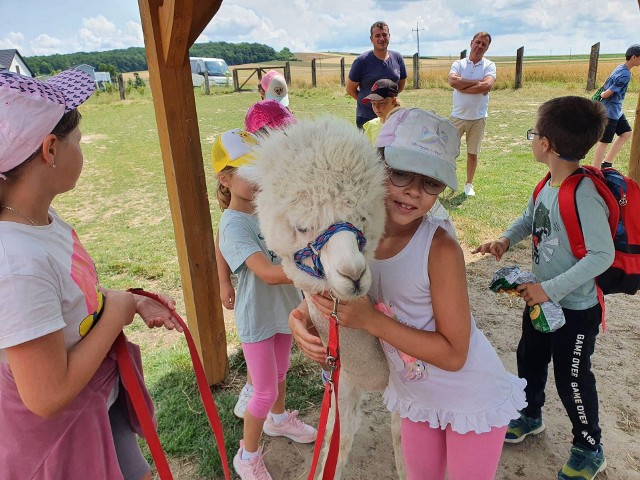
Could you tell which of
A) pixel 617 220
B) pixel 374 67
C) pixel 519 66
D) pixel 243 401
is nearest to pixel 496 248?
pixel 617 220

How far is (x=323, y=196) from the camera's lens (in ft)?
3.07

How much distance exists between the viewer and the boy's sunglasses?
1.10m

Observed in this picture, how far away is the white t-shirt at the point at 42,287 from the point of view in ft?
2.85

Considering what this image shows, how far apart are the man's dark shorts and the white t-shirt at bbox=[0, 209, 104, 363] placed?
625 cm

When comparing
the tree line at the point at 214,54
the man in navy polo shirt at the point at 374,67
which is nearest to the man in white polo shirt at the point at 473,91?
the man in navy polo shirt at the point at 374,67

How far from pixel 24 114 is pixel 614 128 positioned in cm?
661

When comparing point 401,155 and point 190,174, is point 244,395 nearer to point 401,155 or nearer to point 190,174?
point 190,174

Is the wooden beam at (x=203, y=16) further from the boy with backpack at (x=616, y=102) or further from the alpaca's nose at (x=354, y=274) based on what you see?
the boy with backpack at (x=616, y=102)

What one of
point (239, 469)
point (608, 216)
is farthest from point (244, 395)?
point (608, 216)

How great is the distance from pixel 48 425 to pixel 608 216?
6.06ft

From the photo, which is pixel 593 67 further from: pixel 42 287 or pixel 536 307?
pixel 42 287

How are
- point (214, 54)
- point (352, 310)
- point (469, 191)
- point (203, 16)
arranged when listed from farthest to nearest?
point (214, 54) < point (469, 191) < point (203, 16) < point (352, 310)

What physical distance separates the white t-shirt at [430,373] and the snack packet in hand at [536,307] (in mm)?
449

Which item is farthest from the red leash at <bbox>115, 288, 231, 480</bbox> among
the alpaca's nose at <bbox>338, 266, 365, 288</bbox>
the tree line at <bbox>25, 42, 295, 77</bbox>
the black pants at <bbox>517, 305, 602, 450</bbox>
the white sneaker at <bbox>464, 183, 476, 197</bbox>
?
the tree line at <bbox>25, 42, 295, 77</bbox>
